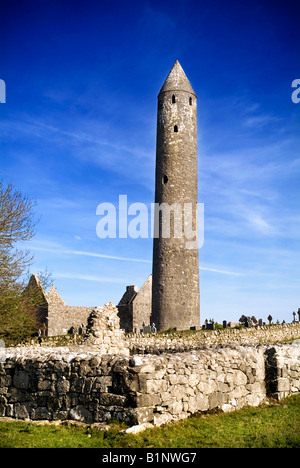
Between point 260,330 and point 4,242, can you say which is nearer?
point 4,242

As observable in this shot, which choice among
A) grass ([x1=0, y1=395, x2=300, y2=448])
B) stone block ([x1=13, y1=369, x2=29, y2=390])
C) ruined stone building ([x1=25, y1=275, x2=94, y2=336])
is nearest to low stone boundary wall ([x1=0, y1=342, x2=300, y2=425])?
stone block ([x1=13, y1=369, x2=29, y2=390])

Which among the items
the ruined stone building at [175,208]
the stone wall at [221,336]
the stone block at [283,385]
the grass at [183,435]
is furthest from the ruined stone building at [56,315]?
the grass at [183,435]

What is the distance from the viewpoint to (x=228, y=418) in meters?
8.02

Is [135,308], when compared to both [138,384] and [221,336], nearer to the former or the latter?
[221,336]

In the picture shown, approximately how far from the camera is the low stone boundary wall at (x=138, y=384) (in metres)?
7.36

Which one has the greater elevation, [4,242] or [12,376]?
[4,242]

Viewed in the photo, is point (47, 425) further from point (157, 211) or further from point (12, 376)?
point (157, 211)

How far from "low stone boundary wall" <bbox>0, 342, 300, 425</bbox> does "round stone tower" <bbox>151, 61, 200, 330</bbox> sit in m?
18.8

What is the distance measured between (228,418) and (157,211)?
892 inches

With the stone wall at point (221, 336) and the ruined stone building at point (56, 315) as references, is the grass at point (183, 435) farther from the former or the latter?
the ruined stone building at point (56, 315)

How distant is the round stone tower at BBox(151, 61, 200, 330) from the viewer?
28.8m

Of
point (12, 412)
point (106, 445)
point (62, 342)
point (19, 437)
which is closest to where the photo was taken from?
point (106, 445)

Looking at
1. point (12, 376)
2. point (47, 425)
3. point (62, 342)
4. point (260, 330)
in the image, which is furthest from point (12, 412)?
point (260, 330)
